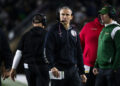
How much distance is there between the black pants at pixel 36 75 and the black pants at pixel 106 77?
40.2 inches

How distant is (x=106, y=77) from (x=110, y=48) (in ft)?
1.48

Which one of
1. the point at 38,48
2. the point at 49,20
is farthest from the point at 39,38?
the point at 49,20

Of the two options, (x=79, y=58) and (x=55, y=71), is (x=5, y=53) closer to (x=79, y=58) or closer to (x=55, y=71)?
(x=55, y=71)

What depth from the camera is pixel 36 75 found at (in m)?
7.63

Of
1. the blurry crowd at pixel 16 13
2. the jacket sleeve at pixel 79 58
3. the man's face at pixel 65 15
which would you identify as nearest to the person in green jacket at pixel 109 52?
the jacket sleeve at pixel 79 58

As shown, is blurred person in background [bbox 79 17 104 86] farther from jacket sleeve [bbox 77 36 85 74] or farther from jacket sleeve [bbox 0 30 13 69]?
jacket sleeve [bbox 0 30 13 69]

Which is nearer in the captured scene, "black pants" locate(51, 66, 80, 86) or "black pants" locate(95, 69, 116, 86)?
"black pants" locate(51, 66, 80, 86)

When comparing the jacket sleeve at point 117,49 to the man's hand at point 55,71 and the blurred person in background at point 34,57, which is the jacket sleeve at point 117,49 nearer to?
the man's hand at point 55,71

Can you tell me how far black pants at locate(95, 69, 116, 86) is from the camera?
685 cm

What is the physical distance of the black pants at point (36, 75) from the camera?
758cm

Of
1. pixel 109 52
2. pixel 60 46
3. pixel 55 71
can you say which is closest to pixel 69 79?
pixel 55 71

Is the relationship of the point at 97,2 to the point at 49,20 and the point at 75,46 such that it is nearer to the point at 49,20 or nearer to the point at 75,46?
the point at 49,20

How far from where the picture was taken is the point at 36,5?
66.4ft

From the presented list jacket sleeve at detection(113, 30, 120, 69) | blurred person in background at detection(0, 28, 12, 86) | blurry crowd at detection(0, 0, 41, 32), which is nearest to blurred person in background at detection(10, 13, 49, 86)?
blurred person in background at detection(0, 28, 12, 86)
